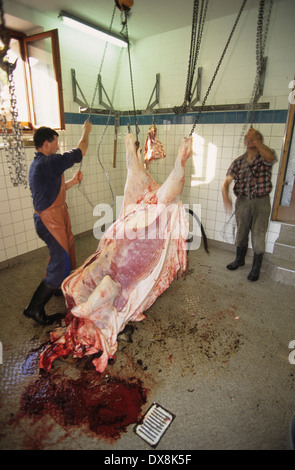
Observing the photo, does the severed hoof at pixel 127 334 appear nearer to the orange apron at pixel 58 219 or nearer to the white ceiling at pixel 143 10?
the orange apron at pixel 58 219

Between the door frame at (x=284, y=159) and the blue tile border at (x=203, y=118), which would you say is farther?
the blue tile border at (x=203, y=118)

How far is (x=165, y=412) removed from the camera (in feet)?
5.78

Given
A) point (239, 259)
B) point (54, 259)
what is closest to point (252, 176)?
point (239, 259)

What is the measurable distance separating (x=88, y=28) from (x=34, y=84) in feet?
3.48

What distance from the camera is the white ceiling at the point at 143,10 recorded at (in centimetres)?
310

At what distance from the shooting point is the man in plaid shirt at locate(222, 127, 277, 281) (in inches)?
120

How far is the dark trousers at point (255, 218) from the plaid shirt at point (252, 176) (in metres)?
0.09

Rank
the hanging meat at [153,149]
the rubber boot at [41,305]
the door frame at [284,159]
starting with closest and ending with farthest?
the rubber boot at [41,305]
the hanging meat at [153,149]
the door frame at [284,159]

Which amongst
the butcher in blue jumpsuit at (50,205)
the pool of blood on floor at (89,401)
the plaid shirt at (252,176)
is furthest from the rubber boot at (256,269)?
the butcher in blue jumpsuit at (50,205)

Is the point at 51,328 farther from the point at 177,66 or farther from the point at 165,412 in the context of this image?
the point at 177,66

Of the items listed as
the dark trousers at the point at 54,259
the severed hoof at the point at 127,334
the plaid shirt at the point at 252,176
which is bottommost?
the severed hoof at the point at 127,334

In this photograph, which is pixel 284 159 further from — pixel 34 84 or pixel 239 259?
pixel 34 84

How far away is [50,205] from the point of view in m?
2.43
